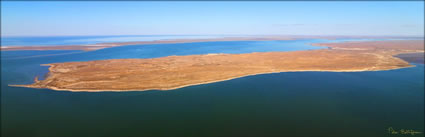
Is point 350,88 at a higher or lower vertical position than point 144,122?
higher

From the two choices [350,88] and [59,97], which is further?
[350,88]

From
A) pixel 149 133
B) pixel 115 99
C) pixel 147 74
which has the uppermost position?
pixel 147 74

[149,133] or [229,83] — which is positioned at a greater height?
[229,83]

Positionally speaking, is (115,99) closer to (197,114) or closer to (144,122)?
(144,122)

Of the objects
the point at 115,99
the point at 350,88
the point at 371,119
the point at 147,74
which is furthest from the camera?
the point at 147,74

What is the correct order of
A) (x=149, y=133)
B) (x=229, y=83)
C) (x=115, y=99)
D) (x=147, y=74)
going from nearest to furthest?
1. (x=149, y=133)
2. (x=115, y=99)
3. (x=229, y=83)
4. (x=147, y=74)

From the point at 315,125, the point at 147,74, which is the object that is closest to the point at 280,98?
the point at 315,125

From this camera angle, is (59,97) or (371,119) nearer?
(371,119)

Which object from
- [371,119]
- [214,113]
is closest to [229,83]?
[214,113]

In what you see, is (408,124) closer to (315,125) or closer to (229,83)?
(315,125)
